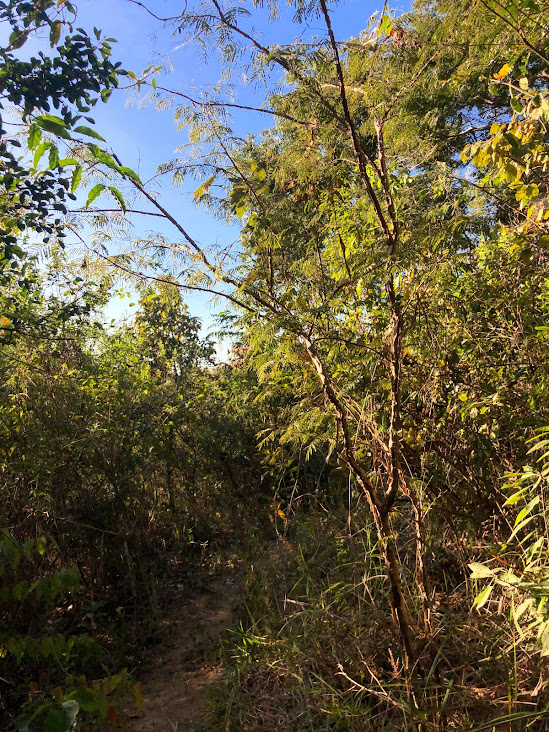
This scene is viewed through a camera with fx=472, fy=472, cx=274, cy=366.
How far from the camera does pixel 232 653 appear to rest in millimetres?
3365

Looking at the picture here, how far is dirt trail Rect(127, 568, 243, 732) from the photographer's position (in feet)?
9.55

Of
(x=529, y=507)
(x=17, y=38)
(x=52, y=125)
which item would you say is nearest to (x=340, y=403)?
(x=529, y=507)

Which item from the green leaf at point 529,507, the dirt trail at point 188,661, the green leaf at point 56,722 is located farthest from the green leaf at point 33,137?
the dirt trail at point 188,661

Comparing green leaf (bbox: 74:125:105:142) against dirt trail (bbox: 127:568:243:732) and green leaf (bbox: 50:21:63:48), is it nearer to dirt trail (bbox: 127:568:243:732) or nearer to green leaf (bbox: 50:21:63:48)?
green leaf (bbox: 50:21:63:48)

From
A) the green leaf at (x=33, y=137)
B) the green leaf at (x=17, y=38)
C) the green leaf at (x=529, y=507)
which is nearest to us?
the green leaf at (x=33, y=137)

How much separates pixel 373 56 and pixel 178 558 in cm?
482

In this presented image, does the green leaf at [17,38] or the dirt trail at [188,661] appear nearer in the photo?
the green leaf at [17,38]

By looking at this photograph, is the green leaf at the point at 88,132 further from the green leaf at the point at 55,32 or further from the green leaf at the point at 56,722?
the green leaf at the point at 55,32

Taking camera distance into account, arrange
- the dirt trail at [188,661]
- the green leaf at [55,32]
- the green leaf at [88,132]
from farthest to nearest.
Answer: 1. the dirt trail at [188,661]
2. the green leaf at [55,32]
3. the green leaf at [88,132]

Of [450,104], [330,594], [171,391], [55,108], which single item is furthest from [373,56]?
[450,104]

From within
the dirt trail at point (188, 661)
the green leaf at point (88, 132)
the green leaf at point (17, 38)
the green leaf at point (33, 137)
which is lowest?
the dirt trail at point (188, 661)

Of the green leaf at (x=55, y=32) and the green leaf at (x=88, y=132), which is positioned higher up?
the green leaf at (x=55, y=32)

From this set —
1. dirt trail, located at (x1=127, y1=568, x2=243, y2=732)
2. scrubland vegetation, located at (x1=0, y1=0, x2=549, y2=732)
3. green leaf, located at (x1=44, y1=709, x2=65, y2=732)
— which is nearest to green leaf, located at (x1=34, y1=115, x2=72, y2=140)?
scrubland vegetation, located at (x1=0, y1=0, x2=549, y2=732)

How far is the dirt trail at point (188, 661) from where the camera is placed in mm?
2912
